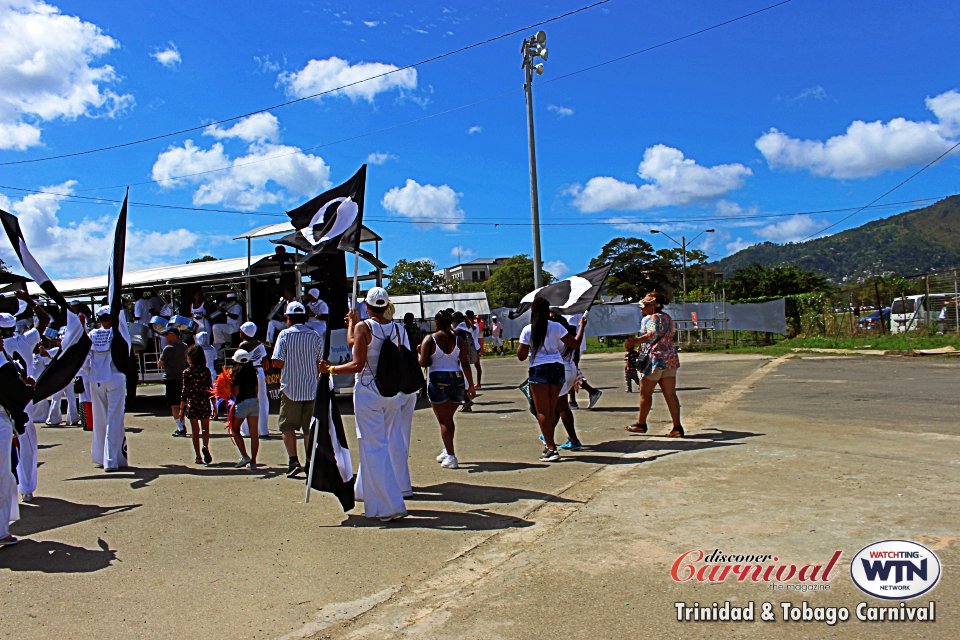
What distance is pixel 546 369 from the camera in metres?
8.23

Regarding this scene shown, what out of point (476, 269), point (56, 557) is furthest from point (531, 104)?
point (476, 269)

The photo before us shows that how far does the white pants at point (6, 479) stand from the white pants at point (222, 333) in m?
8.62

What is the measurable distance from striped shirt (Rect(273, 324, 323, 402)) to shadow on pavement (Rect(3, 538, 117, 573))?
250 cm

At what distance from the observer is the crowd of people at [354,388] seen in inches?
237

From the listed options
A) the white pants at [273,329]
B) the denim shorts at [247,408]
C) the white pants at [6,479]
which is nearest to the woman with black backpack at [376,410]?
the white pants at [6,479]

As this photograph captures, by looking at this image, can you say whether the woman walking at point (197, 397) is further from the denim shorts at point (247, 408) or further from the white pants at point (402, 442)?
the white pants at point (402, 442)

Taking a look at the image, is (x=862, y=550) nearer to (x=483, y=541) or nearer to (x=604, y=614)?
(x=604, y=614)

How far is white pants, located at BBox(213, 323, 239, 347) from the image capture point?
562 inches

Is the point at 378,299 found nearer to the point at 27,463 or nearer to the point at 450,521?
the point at 450,521

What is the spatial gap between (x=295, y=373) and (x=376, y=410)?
2124 millimetres

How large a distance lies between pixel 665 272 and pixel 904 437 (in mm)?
62803

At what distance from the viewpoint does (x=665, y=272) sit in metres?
69.7

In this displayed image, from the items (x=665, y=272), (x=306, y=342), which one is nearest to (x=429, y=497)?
(x=306, y=342)

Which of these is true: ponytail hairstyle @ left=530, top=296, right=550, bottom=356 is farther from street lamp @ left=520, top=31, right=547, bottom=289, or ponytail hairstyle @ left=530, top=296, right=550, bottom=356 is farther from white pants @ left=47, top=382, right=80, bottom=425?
street lamp @ left=520, top=31, right=547, bottom=289
